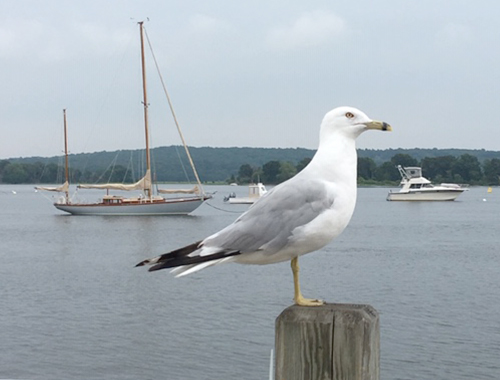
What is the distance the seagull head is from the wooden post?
37.2 inches

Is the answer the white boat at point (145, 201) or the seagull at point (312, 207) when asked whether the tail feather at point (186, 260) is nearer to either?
the seagull at point (312, 207)

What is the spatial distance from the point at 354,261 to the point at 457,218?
44550 millimetres

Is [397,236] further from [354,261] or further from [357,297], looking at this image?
[357,297]

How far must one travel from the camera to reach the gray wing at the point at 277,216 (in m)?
3.22

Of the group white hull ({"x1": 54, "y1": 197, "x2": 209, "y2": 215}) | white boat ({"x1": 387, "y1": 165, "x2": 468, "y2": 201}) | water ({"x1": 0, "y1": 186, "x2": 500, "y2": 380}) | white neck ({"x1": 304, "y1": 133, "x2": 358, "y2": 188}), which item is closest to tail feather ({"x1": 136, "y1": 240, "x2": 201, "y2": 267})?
white neck ({"x1": 304, "y1": 133, "x2": 358, "y2": 188})

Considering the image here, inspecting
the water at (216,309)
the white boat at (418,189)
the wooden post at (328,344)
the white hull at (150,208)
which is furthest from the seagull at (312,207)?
the white boat at (418,189)

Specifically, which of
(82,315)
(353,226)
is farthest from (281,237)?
(353,226)

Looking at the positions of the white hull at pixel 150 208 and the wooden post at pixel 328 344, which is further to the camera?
the white hull at pixel 150 208

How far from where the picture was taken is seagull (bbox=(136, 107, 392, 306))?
10.7 feet

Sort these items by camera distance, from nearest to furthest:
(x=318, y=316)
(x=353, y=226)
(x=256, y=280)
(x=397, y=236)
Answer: (x=318, y=316) < (x=256, y=280) < (x=397, y=236) < (x=353, y=226)

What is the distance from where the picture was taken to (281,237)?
10.8 ft

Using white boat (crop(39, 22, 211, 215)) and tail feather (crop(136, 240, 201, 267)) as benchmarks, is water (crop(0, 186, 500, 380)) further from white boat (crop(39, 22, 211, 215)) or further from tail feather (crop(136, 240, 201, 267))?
white boat (crop(39, 22, 211, 215))

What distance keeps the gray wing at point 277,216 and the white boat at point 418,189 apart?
324ft

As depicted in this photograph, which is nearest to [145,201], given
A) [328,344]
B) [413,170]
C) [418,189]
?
[413,170]
